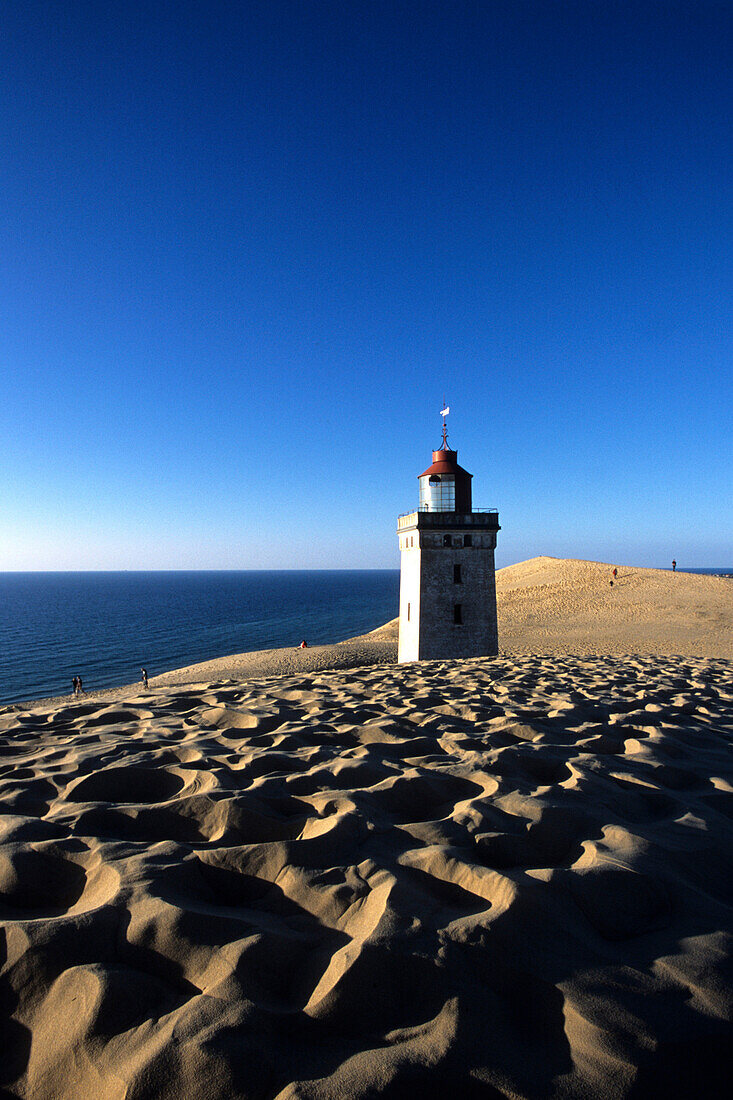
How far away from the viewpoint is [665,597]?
41438 mm

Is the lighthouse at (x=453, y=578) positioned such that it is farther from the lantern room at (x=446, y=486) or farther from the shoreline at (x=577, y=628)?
the shoreline at (x=577, y=628)

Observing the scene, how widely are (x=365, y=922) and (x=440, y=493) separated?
17.2m

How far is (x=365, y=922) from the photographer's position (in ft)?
6.86

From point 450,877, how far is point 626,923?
0.71 meters


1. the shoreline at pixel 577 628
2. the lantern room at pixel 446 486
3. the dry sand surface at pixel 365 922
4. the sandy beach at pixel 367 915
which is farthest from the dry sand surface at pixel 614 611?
the dry sand surface at pixel 365 922

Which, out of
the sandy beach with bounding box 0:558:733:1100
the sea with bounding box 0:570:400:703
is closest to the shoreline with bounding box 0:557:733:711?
the sea with bounding box 0:570:400:703

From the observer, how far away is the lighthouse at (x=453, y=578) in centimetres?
1825

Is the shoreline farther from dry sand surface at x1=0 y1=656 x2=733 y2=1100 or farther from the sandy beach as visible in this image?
dry sand surface at x1=0 y1=656 x2=733 y2=1100

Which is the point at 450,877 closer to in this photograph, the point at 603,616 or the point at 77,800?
the point at 77,800

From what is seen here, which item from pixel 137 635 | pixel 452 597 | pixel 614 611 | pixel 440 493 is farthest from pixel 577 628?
pixel 137 635

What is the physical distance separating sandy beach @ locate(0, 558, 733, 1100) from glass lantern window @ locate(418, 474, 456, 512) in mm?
14263

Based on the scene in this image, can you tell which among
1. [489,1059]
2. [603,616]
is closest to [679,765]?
[489,1059]

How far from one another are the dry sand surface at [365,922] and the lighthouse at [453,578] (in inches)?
554

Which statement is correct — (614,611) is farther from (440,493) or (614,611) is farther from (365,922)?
(365,922)
